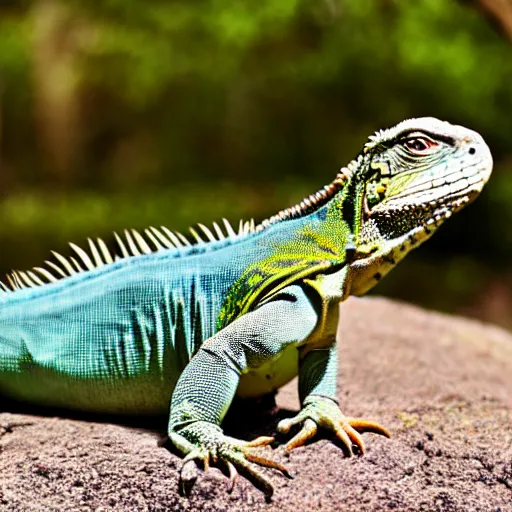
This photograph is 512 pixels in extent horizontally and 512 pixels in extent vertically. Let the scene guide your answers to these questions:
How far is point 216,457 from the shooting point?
3.03 m

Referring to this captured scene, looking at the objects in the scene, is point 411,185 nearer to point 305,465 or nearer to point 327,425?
point 327,425

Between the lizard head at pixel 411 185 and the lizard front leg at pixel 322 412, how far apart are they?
19.3 inches

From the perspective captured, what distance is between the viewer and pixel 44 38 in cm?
1219

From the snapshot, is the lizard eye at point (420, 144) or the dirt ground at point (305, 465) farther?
the lizard eye at point (420, 144)

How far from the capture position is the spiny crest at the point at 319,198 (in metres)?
3.48

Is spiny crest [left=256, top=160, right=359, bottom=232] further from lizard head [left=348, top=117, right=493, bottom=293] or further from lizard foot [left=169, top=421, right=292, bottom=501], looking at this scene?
lizard foot [left=169, top=421, right=292, bottom=501]

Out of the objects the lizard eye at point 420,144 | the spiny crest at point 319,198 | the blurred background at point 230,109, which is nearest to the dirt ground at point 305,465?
the spiny crest at point 319,198

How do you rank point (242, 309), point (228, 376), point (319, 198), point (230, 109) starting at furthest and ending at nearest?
point (230, 109)
point (319, 198)
point (242, 309)
point (228, 376)

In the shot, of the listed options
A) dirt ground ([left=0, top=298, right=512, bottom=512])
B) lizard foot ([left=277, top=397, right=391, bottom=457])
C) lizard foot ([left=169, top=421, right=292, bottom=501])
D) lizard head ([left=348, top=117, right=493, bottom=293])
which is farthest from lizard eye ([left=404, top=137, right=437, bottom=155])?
lizard foot ([left=169, top=421, right=292, bottom=501])

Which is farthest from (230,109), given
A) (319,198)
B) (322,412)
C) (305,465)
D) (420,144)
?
(305,465)

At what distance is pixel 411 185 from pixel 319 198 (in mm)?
461

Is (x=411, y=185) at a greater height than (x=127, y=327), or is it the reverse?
(x=411, y=185)

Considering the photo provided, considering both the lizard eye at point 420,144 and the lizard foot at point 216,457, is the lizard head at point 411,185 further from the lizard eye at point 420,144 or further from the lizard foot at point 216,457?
the lizard foot at point 216,457

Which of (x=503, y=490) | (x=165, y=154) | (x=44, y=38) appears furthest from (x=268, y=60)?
(x=503, y=490)
